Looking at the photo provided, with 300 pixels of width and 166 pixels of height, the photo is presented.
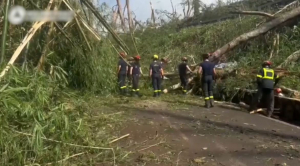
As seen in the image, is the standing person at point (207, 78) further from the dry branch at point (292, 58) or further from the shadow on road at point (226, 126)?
the dry branch at point (292, 58)

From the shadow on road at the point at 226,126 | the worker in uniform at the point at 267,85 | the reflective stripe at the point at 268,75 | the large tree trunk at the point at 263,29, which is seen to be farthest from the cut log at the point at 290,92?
the large tree trunk at the point at 263,29

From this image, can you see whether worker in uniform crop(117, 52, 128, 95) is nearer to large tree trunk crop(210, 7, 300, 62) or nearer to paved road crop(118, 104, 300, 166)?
paved road crop(118, 104, 300, 166)

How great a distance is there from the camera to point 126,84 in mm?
10523

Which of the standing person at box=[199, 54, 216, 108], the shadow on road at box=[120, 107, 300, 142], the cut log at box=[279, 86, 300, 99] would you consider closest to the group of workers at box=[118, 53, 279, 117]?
the standing person at box=[199, 54, 216, 108]

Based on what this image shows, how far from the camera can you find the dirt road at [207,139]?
482 cm

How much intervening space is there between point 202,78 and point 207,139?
10.8 ft

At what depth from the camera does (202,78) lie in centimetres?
891

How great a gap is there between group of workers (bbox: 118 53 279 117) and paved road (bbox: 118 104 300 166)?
2.14 ft

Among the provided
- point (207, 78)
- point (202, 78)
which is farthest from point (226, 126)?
Answer: point (202, 78)

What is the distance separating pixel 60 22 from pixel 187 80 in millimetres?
4150

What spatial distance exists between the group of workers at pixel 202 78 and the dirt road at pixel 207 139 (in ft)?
1.97

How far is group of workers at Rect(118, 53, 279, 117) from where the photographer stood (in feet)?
27.0

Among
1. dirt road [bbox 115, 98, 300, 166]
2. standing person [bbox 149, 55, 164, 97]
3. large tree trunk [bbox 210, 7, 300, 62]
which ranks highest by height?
large tree trunk [bbox 210, 7, 300, 62]

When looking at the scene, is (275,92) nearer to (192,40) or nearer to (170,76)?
(170,76)
